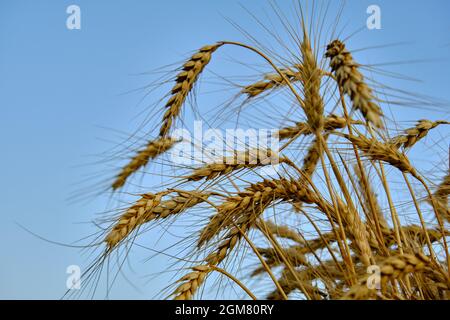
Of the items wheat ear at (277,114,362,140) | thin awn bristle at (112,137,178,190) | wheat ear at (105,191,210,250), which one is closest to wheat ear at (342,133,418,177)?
wheat ear at (277,114,362,140)

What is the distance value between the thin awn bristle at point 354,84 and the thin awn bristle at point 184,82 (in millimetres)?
687

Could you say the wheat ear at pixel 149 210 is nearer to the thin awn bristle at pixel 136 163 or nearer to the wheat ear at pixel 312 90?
the wheat ear at pixel 312 90

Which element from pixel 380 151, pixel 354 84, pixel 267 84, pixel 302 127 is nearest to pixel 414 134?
pixel 380 151

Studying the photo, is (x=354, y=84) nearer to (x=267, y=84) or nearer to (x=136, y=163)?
(x=267, y=84)

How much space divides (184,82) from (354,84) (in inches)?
34.6

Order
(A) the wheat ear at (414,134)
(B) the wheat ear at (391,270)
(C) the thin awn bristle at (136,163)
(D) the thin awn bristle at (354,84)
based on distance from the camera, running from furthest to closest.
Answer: (C) the thin awn bristle at (136,163), (A) the wheat ear at (414,134), (D) the thin awn bristle at (354,84), (B) the wheat ear at (391,270)

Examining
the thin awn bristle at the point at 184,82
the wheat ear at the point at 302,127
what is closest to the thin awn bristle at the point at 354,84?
the wheat ear at the point at 302,127

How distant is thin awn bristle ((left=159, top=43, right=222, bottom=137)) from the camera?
194 cm

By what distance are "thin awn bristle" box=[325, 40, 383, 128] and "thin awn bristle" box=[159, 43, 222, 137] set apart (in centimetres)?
69

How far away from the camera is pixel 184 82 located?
6.47 feet

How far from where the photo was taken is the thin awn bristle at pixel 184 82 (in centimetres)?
194
